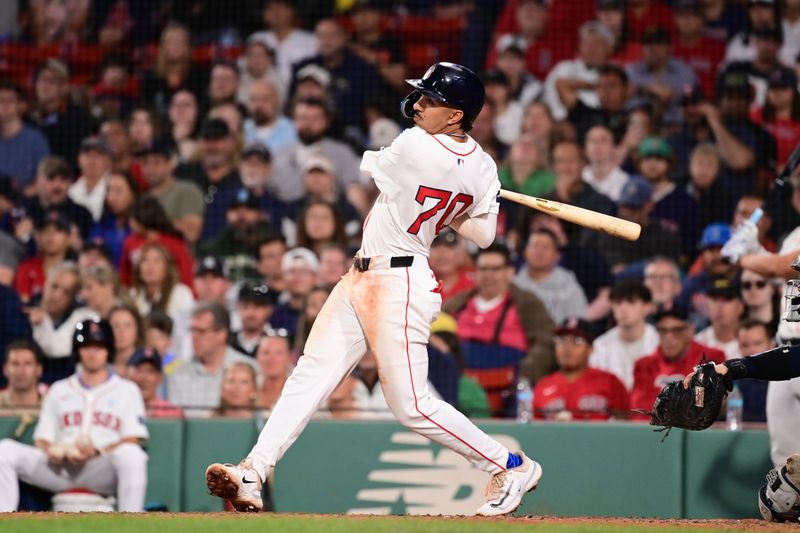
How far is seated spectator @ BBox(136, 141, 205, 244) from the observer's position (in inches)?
358

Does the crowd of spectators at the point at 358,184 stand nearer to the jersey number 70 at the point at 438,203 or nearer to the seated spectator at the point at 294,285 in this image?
the seated spectator at the point at 294,285

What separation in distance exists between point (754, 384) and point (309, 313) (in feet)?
8.06

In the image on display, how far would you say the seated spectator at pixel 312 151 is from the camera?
9.31 metres

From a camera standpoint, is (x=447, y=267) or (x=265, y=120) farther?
(x=265, y=120)

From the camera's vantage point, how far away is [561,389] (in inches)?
283

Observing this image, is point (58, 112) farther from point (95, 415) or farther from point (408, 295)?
point (408, 295)

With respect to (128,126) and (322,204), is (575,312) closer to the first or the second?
(322,204)

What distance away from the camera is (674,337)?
7.07m

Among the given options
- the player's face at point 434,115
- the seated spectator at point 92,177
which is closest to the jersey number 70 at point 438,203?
the player's face at point 434,115

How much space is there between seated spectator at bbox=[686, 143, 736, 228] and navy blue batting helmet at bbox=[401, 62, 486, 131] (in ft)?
11.8

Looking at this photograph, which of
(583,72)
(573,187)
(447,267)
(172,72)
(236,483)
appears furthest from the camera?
(172,72)

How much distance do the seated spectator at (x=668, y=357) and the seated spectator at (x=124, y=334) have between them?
2823mm

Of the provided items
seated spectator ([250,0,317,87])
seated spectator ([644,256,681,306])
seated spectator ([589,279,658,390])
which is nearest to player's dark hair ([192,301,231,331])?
seated spectator ([589,279,658,390])

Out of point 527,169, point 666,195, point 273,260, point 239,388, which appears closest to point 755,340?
point 666,195
